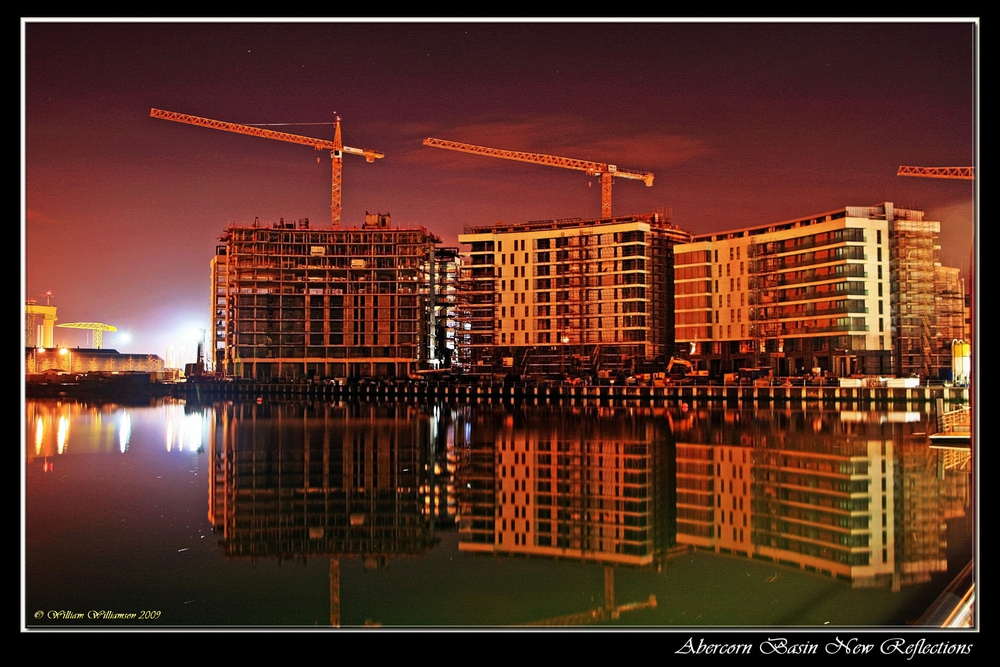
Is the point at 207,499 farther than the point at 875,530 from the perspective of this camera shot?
Yes

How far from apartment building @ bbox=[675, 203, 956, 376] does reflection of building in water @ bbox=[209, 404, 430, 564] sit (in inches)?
1268

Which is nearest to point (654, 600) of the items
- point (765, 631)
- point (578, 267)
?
point (765, 631)

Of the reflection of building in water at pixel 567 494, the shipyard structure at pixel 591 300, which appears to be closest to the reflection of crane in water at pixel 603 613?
the reflection of building in water at pixel 567 494

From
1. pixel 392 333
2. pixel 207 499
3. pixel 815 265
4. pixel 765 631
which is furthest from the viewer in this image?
pixel 392 333

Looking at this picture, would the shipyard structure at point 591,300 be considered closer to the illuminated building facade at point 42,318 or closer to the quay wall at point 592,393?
the quay wall at point 592,393

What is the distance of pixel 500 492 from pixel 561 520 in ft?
8.38

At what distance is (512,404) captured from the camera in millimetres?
44719

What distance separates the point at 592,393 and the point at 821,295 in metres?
15.6

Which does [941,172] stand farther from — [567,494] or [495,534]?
[495,534]

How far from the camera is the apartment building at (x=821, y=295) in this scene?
5053 centimetres

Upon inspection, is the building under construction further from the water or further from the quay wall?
the water

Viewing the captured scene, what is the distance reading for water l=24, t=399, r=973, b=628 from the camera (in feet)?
27.7
